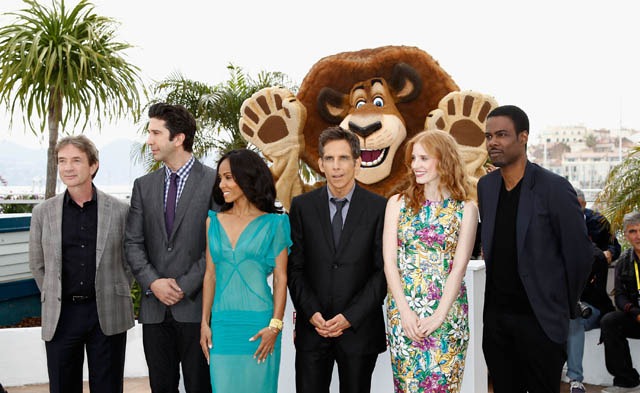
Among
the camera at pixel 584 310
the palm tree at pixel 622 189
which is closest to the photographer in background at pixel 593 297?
the camera at pixel 584 310

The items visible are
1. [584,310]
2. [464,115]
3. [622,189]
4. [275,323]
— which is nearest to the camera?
[275,323]

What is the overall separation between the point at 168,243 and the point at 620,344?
302 cm

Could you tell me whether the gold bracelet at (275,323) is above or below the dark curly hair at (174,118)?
below

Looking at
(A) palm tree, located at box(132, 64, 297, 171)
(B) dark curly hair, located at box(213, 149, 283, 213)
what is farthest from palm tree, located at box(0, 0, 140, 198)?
(B) dark curly hair, located at box(213, 149, 283, 213)

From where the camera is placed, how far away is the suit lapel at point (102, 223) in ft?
8.89

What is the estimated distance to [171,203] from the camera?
276 cm

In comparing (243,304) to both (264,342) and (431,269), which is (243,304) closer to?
(264,342)

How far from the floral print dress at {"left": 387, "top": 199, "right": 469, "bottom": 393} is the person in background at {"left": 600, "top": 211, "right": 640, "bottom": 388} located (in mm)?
2254

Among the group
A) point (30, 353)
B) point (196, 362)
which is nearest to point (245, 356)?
point (196, 362)

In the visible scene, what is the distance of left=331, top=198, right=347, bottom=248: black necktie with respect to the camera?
2494 mm

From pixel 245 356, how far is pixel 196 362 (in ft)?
1.21

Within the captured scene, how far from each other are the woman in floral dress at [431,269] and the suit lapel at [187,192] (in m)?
0.86

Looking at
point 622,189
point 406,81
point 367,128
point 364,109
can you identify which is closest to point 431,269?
point 367,128

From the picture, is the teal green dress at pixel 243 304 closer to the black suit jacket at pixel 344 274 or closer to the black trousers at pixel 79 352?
the black suit jacket at pixel 344 274
